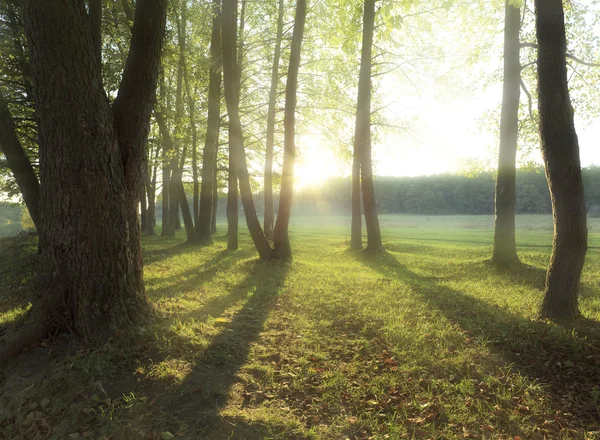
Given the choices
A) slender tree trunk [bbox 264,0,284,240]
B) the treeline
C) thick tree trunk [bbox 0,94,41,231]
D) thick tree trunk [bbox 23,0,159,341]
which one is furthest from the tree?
the treeline

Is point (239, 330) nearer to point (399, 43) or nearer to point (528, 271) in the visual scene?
point (528, 271)

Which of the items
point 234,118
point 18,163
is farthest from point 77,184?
point 234,118

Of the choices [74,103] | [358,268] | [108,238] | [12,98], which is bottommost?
[358,268]

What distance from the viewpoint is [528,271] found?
31.6 feet

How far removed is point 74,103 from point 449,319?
19.3 ft

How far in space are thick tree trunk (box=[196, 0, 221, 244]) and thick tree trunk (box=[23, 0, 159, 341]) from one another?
319 inches

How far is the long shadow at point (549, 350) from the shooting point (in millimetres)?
3551

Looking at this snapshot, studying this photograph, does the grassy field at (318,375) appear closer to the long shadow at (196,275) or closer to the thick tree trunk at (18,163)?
the long shadow at (196,275)

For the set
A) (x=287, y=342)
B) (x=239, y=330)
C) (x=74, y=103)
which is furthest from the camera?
(x=239, y=330)

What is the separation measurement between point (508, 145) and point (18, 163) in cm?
1232

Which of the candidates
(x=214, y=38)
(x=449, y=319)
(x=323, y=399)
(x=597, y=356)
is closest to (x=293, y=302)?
(x=449, y=319)

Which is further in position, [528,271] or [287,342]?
[528,271]

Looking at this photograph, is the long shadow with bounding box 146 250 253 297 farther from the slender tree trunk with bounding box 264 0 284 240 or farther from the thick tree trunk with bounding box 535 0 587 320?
the thick tree trunk with bounding box 535 0 587 320

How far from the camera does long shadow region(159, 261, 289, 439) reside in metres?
3.02
